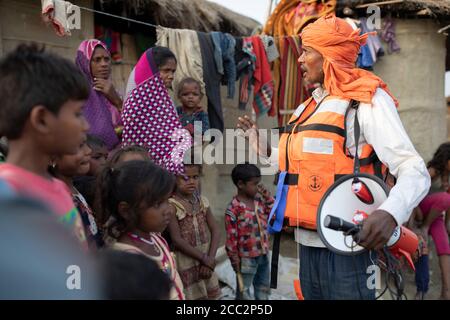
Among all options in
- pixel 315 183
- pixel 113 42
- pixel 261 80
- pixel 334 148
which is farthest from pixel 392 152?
pixel 113 42

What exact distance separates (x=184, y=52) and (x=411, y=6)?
2679mm

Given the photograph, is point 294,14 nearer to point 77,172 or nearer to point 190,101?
point 190,101

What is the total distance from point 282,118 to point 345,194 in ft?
10.3

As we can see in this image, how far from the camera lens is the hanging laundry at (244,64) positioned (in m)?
4.50

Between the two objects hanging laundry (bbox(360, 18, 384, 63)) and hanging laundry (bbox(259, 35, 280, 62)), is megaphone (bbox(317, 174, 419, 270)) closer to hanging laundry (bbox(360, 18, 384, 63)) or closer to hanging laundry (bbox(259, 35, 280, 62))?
hanging laundry (bbox(259, 35, 280, 62))

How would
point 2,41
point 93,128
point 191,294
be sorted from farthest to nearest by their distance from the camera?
point 2,41
point 191,294
point 93,128

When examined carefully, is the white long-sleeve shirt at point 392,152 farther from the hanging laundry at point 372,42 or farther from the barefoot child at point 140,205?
the hanging laundry at point 372,42

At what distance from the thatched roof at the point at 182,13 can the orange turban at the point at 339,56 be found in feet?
8.14

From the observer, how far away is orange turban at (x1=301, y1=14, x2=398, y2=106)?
2.23 meters

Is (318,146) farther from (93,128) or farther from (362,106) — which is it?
(93,128)

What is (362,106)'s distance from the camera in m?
2.17

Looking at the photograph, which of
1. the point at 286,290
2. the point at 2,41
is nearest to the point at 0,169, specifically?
the point at 2,41

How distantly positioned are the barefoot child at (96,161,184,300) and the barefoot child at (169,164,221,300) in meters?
1.11

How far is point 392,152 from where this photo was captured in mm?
2041
